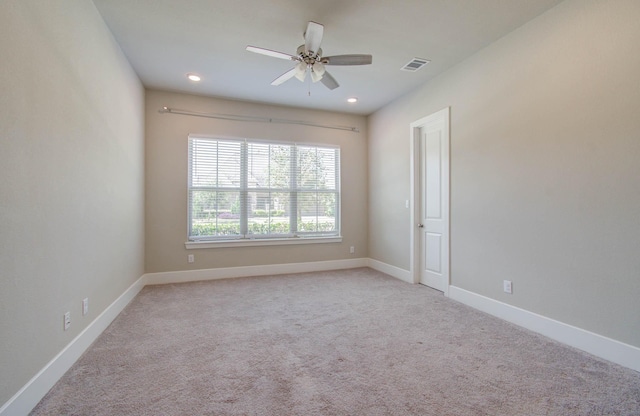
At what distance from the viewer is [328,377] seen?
1919mm

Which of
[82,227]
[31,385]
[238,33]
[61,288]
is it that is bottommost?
[31,385]

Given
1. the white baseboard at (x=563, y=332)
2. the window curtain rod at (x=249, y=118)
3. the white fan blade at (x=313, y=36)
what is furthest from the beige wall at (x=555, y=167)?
the window curtain rod at (x=249, y=118)

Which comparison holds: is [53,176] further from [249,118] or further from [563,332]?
[563,332]

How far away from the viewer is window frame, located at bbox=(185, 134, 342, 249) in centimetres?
445

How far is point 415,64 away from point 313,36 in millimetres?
1576

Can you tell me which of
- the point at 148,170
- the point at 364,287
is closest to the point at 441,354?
the point at 364,287

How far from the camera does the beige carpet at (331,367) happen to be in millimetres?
1650

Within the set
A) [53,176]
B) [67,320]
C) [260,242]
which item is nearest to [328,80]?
[53,176]

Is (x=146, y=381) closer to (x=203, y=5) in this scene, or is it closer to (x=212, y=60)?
Result: (x=203, y=5)

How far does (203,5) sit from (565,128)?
318cm

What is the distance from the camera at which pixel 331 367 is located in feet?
6.70

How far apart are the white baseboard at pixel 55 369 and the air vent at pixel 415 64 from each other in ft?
13.4

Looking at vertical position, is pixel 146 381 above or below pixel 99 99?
below

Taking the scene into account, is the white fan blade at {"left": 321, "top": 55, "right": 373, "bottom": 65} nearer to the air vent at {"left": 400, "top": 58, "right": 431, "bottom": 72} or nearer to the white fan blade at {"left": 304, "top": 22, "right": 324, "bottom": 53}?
the white fan blade at {"left": 304, "top": 22, "right": 324, "bottom": 53}
